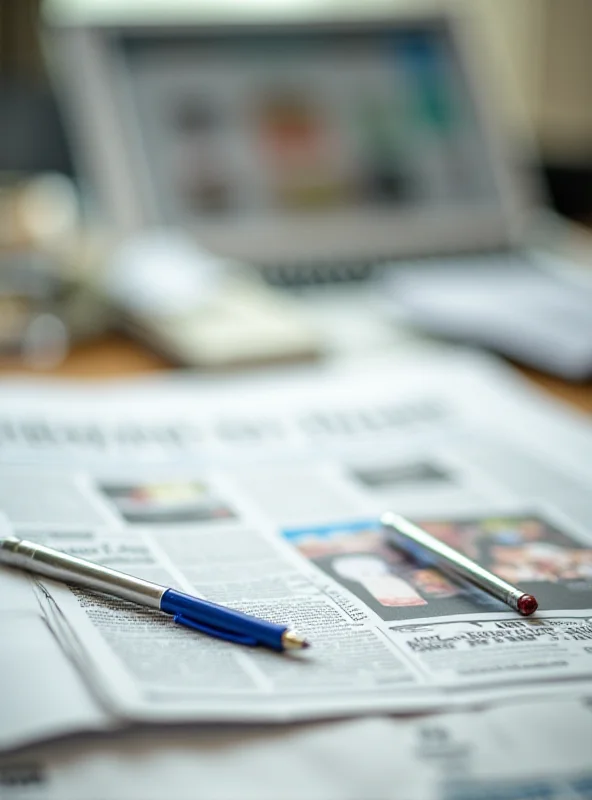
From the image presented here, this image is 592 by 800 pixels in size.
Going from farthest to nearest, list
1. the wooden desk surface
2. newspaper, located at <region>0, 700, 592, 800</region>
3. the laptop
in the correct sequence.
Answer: the laptop → the wooden desk surface → newspaper, located at <region>0, 700, 592, 800</region>

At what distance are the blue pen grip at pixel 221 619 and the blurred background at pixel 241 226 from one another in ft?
1.15

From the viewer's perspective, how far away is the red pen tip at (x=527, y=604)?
1.27ft

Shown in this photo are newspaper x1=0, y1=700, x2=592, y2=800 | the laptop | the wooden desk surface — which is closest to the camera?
newspaper x1=0, y1=700, x2=592, y2=800

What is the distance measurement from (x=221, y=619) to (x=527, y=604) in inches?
4.5

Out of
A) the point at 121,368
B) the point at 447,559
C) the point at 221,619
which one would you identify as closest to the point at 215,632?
the point at 221,619

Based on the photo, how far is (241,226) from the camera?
0.93 m

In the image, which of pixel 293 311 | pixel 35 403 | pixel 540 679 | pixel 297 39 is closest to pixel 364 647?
pixel 540 679

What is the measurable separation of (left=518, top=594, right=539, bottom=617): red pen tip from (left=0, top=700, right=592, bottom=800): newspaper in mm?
62

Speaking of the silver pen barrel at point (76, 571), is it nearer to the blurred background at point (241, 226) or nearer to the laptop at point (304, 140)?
the blurred background at point (241, 226)

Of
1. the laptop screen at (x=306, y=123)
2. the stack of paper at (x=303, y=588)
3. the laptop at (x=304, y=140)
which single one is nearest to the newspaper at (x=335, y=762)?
the stack of paper at (x=303, y=588)

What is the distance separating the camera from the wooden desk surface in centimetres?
71

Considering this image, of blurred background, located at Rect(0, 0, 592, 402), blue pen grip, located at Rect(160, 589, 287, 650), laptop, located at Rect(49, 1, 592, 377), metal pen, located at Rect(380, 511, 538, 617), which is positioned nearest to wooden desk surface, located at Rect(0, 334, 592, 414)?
blurred background, located at Rect(0, 0, 592, 402)

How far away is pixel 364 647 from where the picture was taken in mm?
363

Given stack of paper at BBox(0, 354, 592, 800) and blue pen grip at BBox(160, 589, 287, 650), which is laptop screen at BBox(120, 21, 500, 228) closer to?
stack of paper at BBox(0, 354, 592, 800)
